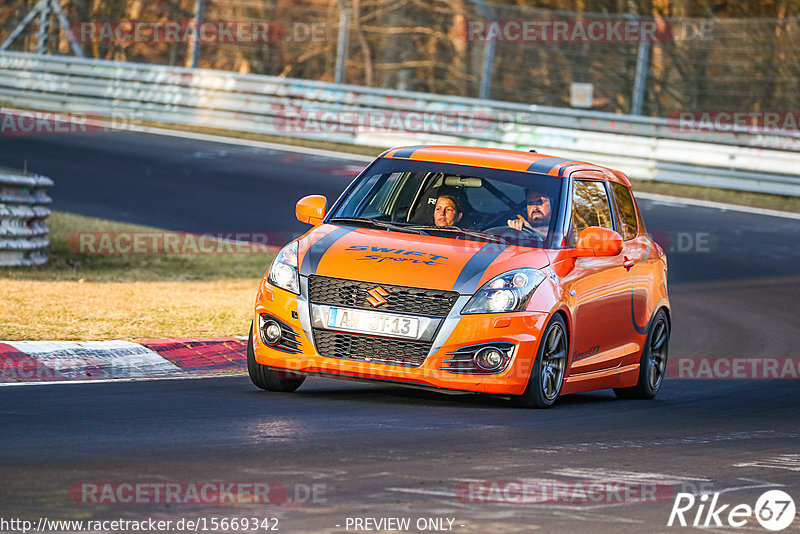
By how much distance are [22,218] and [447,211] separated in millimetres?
6951

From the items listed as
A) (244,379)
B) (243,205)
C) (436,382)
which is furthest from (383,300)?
(243,205)

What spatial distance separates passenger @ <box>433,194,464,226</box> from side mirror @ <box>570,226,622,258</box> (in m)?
0.82

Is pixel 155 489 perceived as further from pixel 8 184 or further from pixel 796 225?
pixel 796 225

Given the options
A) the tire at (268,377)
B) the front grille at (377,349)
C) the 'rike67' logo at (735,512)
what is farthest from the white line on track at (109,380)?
the 'rike67' logo at (735,512)

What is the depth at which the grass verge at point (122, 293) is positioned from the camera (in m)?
11.3

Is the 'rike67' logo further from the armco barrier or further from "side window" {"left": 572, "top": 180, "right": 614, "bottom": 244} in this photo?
the armco barrier

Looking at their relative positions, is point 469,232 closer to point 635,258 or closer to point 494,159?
point 494,159

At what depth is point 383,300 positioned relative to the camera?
8547mm

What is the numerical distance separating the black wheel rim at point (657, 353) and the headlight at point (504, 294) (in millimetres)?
2386

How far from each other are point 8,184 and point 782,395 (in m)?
8.25
